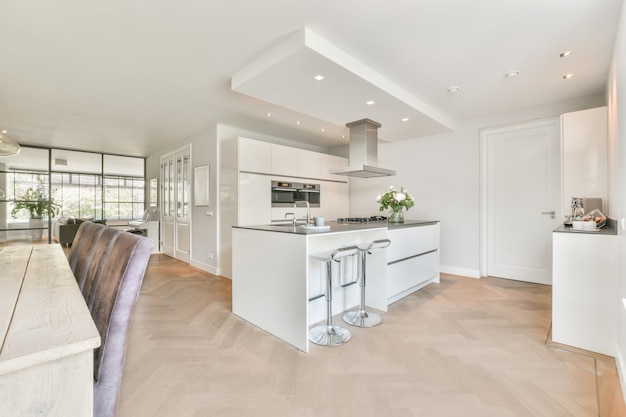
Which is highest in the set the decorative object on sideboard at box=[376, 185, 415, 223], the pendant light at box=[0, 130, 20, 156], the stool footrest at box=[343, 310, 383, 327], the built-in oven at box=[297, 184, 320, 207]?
the pendant light at box=[0, 130, 20, 156]

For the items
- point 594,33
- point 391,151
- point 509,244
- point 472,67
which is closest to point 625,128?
point 594,33

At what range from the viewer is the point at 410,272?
3.51 meters

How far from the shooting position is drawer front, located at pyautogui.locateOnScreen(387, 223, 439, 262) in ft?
10.6

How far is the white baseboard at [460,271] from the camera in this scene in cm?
443

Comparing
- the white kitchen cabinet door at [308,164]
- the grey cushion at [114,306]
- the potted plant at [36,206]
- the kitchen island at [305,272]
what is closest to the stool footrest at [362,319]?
the kitchen island at [305,272]

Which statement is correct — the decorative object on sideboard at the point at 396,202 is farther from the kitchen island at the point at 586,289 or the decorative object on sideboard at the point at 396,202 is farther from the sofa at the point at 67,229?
the sofa at the point at 67,229

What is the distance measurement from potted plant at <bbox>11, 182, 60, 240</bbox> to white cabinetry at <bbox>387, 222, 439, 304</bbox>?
25.7 feet

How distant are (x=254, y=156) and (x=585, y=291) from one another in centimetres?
395

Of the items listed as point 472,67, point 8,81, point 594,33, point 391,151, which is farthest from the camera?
point 391,151

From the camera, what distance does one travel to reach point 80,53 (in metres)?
2.56

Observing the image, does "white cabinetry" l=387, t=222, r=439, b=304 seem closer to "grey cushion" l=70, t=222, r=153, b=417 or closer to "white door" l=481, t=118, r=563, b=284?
"white door" l=481, t=118, r=563, b=284

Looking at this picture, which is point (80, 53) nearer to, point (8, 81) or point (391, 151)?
point (8, 81)

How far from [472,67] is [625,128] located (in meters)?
1.38

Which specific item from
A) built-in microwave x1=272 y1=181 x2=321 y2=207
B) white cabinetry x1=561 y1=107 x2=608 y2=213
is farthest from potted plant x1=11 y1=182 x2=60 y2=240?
white cabinetry x1=561 y1=107 x2=608 y2=213
